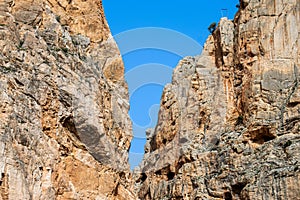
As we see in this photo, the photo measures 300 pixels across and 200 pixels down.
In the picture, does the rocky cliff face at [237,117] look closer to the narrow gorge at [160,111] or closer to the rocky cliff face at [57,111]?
the narrow gorge at [160,111]

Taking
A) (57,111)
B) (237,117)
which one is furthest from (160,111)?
(57,111)

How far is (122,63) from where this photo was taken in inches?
2296

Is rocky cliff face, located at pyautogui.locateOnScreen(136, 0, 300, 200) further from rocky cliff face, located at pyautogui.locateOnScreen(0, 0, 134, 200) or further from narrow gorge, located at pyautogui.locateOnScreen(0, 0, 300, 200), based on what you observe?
rocky cliff face, located at pyautogui.locateOnScreen(0, 0, 134, 200)

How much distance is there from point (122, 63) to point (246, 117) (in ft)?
48.7

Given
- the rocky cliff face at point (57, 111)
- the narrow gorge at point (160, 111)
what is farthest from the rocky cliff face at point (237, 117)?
the rocky cliff face at point (57, 111)

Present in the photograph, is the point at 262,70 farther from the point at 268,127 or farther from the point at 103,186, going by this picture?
the point at 103,186

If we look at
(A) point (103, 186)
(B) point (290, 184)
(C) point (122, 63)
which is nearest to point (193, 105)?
(C) point (122, 63)

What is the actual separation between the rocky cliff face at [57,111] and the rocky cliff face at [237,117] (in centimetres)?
1217

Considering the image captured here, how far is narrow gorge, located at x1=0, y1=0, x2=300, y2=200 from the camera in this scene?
41.8m

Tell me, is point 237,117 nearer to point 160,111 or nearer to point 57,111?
point 160,111

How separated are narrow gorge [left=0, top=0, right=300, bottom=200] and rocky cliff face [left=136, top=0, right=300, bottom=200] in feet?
0.42

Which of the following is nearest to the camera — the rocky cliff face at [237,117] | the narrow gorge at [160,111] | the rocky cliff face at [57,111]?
the rocky cliff face at [57,111]

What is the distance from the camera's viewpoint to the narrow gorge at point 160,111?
41.8 metres

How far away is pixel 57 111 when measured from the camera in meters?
44.3
